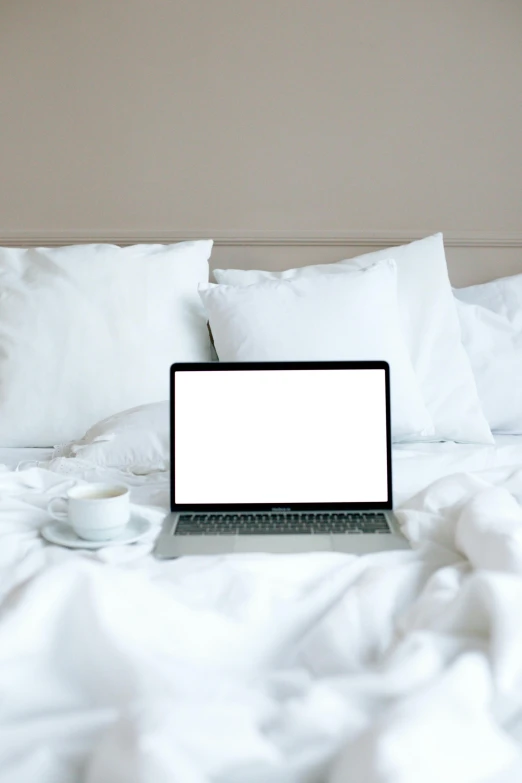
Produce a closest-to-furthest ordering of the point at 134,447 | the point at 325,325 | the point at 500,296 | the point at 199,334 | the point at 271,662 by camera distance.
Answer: the point at 271,662 < the point at 134,447 < the point at 325,325 < the point at 199,334 < the point at 500,296

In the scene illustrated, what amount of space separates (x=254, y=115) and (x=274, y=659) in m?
1.93

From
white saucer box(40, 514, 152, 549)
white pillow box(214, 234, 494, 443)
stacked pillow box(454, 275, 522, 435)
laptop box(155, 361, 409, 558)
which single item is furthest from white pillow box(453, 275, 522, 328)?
white saucer box(40, 514, 152, 549)

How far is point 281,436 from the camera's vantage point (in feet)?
3.82

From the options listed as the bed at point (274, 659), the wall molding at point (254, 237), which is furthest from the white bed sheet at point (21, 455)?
the wall molding at point (254, 237)

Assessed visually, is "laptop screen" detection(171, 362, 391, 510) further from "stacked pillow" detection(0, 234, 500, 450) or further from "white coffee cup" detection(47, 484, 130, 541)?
"stacked pillow" detection(0, 234, 500, 450)

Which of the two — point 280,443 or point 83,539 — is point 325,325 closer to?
point 280,443

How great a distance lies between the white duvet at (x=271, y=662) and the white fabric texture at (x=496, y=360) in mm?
931

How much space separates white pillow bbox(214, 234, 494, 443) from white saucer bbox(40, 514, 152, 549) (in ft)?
2.88

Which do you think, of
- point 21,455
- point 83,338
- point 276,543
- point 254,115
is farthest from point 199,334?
point 276,543

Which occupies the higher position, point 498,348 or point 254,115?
point 254,115

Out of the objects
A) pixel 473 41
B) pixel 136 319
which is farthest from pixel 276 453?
pixel 473 41

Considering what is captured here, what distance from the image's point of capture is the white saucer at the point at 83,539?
95 centimetres

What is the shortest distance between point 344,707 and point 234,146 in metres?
2.00

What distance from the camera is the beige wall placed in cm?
227
